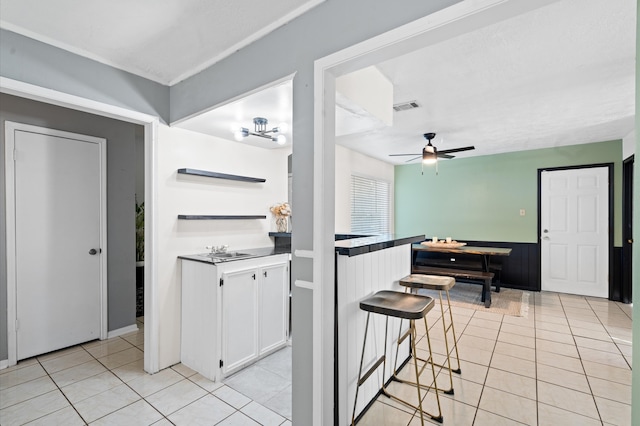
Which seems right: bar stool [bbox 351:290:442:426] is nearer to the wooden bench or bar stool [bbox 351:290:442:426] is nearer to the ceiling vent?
the ceiling vent

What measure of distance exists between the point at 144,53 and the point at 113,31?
271 millimetres

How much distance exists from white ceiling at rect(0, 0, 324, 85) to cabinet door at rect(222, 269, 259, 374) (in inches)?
67.6

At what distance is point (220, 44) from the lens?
207cm

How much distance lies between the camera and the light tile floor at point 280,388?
2020mm

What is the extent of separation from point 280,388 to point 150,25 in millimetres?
2661

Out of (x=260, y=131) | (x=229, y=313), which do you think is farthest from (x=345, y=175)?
(x=229, y=313)

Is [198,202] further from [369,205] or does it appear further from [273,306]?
[369,205]

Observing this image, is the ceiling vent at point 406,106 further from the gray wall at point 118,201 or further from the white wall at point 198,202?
the gray wall at point 118,201

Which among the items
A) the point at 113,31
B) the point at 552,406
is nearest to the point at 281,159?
the point at 113,31

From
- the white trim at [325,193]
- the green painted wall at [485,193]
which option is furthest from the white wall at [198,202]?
the green painted wall at [485,193]

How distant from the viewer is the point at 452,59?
2.34 meters

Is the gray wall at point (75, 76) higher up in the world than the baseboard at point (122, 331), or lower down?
higher up

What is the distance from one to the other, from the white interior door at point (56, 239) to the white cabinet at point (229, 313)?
1.26 meters

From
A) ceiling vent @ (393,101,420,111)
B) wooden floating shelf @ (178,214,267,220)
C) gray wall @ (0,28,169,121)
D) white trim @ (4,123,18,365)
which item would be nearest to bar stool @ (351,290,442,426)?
wooden floating shelf @ (178,214,267,220)
